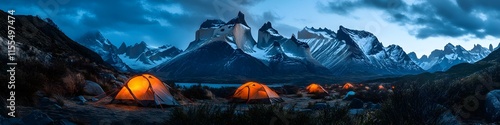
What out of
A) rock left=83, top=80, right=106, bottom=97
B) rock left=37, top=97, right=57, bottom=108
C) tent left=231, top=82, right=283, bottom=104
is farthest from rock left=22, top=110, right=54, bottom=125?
Result: tent left=231, top=82, right=283, bottom=104

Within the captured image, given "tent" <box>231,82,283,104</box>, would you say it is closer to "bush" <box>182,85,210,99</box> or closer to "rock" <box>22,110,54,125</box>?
"bush" <box>182,85,210,99</box>

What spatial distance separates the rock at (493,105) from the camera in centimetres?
1230

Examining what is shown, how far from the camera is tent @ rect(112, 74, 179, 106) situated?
49.9 feet

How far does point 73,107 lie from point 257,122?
7.28 metres

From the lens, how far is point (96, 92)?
703 inches

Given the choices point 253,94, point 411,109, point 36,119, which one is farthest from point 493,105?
point 36,119

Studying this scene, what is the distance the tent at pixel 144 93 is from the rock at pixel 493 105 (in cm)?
1133

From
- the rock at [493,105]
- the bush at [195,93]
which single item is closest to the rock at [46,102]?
the bush at [195,93]

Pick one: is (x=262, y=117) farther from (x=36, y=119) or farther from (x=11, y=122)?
(x=11, y=122)

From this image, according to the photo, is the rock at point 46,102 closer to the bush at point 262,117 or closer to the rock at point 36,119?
the rock at point 36,119

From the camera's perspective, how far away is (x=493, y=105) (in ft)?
41.6

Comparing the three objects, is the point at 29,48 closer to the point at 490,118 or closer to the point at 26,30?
the point at 26,30

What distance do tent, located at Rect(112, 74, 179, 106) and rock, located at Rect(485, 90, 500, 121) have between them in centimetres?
1133

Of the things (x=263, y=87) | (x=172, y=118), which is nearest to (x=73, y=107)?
(x=172, y=118)
